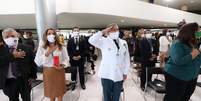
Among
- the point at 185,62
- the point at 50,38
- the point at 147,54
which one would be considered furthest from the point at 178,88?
the point at 50,38

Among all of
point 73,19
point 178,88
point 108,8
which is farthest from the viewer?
point 73,19

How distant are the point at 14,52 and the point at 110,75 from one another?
1.42m

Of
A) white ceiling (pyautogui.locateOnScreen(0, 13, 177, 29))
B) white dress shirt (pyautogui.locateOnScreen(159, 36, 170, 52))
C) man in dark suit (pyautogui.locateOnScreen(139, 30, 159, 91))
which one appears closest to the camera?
man in dark suit (pyautogui.locateOnScreen(139, 30, 159, 91))

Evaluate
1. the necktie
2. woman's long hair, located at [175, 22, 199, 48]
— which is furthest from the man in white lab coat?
the necktie

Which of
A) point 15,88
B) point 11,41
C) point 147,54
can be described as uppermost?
point 11,41

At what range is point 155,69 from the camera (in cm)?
220

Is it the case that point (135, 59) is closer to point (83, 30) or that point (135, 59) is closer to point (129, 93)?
point (129, 93)

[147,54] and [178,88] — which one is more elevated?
[147,54]

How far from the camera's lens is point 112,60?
134 centimetres

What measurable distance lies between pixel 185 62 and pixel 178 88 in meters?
0.40

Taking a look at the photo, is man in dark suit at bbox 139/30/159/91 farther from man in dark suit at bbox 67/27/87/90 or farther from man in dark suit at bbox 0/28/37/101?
man in dark suit at bbox 0/28/37/101

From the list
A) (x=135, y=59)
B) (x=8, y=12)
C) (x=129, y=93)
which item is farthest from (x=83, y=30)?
(x=129, y=93)

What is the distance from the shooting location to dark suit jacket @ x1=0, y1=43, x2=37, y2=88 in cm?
126

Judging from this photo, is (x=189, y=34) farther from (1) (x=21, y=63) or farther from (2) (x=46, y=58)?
(1) (x=21, y=63)
